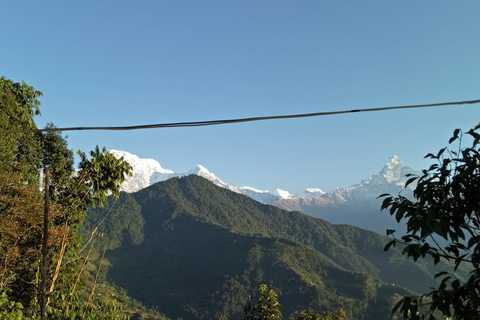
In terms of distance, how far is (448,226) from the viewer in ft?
9.23

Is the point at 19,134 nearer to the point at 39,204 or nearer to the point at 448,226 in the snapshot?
the point at 39,204

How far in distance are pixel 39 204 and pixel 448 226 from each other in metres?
10.1

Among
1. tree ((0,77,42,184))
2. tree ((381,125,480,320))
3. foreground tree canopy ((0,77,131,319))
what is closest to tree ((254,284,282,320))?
foreground tree canopy ((0,77,131,319))

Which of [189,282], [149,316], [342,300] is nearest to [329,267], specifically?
[342,300]

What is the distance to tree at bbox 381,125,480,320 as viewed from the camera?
280 cm

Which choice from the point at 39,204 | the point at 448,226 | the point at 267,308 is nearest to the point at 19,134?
the point at 39,204

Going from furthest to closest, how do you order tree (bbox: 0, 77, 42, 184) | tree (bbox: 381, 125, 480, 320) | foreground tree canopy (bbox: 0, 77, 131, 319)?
tree (bbox: 0, 77, 42, 184) → foreground tree canopy (bbox: 0, 77, 131, 319) → tree (bbox: 381, 125, 480, 320)

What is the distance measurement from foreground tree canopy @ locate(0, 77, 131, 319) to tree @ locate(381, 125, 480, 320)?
9.02 m

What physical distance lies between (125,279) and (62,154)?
192 metres

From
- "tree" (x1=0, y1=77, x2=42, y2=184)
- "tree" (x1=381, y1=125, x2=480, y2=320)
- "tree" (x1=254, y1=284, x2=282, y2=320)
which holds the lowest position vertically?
"tree" (x1=254, y1=284, x2=282, y2=320)

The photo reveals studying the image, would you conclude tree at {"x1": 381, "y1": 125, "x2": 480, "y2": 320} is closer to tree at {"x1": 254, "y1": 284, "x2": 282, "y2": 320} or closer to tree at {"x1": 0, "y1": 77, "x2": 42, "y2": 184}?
tree at {"x1": 254, "y1": 284, "x2": 282, "y2": 320}

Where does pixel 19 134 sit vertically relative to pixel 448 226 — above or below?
above

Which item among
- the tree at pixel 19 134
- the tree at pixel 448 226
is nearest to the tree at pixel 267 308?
the tree at pixel 19 134

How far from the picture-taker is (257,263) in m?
177
